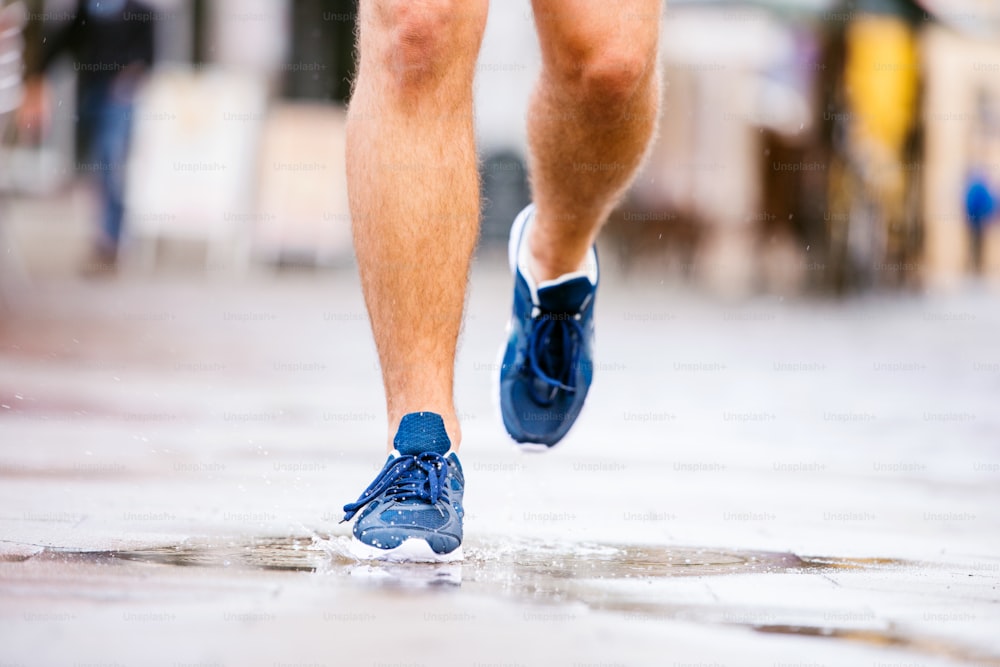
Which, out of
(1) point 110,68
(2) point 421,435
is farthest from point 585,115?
(1) point 110,68

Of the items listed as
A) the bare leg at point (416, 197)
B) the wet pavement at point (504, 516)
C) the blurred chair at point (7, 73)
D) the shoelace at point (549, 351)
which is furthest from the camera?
the blurred chair at point (7, 73)

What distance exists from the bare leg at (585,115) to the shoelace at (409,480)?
817 millimetres

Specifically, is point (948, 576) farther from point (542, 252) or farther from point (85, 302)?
point (85, 302)

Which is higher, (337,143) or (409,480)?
(337,143)

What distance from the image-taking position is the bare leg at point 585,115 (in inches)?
115

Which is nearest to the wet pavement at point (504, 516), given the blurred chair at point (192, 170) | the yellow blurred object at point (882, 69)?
the blurred chair at point (192, 170)

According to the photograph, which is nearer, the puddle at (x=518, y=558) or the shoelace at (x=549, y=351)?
the puddle at (x=518, y=558)

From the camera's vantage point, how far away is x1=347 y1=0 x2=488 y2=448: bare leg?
2623mm

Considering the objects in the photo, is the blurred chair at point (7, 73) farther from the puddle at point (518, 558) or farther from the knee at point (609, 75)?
the puddle at point (518, 558)

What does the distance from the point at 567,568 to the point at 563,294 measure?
1217 millimetres

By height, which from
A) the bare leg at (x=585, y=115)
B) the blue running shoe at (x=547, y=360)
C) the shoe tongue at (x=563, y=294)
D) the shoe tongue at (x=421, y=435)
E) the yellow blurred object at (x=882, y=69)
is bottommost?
the shoe tongue at (x=421, y=435)

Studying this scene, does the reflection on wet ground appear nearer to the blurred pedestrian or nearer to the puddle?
the puddle

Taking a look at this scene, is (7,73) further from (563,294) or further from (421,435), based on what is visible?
(421,435)

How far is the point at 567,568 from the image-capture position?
7.86ft
